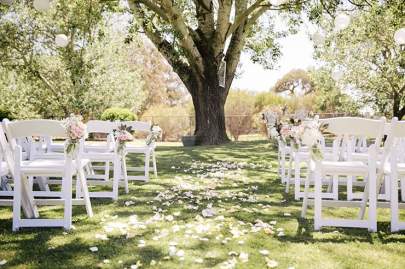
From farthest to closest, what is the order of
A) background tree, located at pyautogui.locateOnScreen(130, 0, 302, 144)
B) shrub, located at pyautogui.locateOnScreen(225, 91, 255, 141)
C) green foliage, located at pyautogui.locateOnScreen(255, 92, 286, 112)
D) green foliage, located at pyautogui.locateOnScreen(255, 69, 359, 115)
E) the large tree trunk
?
green foliage, located at pyautogui.locateOnScreen(255, 92, 286, 112) < shrub, located at pyautogui.locateOnScreen(225, 91, 255, 141) < green foliage, located at pyautogui.locateOnScreen(255, 69, 359, 115) < the large tree trunk < background tree, located at pyautogui.locateOnScreen(130, 0, 302, 144)

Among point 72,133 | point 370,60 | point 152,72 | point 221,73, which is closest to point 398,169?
point 72,133

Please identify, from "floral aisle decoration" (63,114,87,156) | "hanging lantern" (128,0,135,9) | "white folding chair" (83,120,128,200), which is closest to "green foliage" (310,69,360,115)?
"hanging lantern" (128,0,135,9)

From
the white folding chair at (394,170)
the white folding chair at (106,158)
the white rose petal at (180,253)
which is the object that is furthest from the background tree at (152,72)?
the white rose petal at (180,253)

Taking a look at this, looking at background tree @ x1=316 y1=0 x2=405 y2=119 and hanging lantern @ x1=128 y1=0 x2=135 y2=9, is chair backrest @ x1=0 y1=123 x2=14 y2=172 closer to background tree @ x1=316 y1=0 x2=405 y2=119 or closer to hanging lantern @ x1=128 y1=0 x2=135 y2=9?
hanging lantern @ x1=128 y1=0 x2=135 y2=9

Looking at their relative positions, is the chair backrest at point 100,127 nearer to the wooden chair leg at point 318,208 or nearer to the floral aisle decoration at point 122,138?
the floral aisle decoration at point 122,138

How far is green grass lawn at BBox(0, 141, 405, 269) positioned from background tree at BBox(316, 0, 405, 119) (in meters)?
15.1

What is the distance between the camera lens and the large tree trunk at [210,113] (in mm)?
16641

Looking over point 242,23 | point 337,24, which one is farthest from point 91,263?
point 242,23

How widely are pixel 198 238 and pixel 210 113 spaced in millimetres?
12226

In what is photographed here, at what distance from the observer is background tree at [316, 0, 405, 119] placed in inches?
802

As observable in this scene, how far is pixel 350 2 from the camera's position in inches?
547

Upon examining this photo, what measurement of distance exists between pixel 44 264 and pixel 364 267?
2.74 meters

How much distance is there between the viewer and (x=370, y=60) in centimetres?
2198

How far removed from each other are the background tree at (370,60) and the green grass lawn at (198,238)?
593 inches
